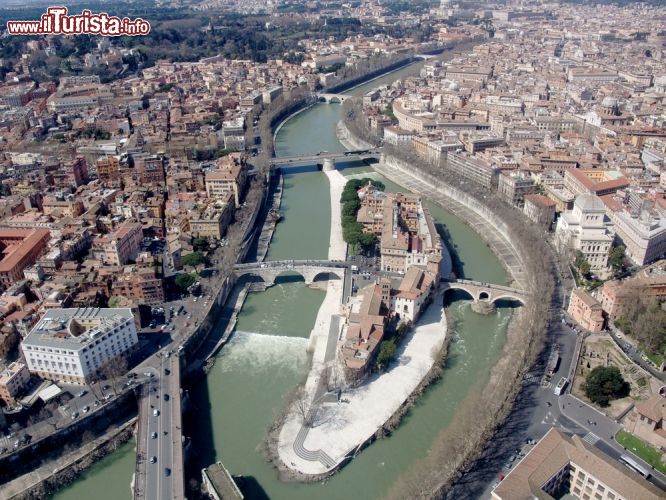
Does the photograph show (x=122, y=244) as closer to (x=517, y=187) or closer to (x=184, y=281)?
(x=184, y=281)

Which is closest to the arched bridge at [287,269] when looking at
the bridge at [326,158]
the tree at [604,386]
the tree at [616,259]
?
the tree at [604,386]

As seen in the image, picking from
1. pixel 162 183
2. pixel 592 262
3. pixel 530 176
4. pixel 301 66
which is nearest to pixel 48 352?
pixel 162 183

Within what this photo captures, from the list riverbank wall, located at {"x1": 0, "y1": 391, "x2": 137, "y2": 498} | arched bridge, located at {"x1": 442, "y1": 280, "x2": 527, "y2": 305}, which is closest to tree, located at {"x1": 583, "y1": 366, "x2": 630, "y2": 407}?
arched bridge, located at {"x1": 442, "y1": 280, "x2": 527, "y2": 305}

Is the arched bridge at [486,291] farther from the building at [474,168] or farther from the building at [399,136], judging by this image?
the building at [399,136]

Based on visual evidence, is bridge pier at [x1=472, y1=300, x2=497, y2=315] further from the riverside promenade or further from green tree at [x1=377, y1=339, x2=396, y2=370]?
green tree at [x1=377, y1=339, x2=396, y2=370]

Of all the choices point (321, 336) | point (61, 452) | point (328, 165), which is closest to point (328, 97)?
point (328, 165)

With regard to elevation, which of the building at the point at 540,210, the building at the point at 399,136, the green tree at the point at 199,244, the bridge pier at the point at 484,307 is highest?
the building at the point at 399,136

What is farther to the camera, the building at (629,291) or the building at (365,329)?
the building at (629,291)

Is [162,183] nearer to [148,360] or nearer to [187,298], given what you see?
[187,298]
